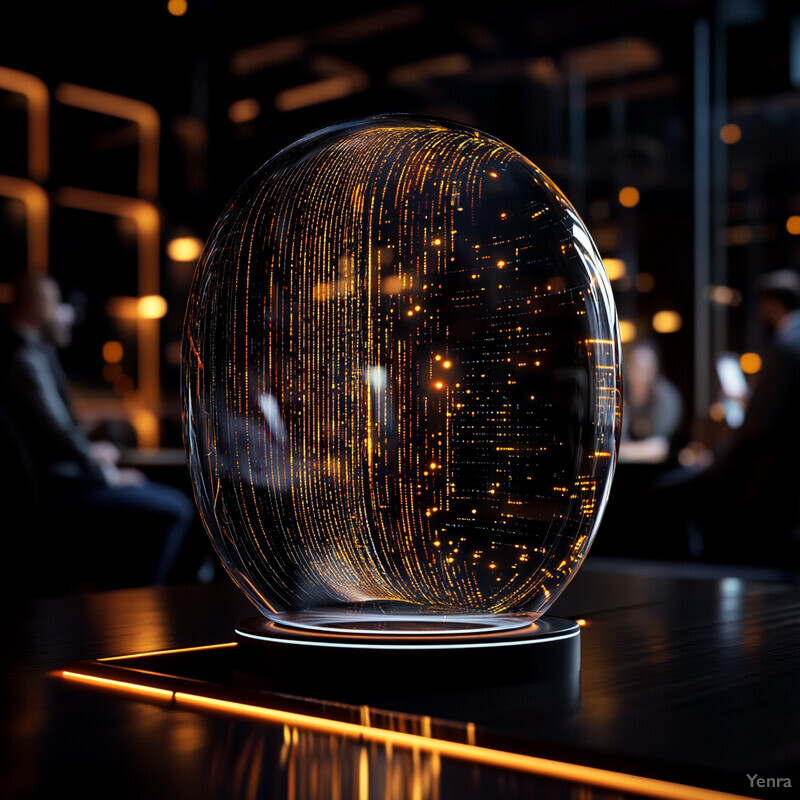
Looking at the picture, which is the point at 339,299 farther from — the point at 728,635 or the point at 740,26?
the point at 740,26

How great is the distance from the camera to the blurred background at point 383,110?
5539mm

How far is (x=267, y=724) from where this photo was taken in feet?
1.27

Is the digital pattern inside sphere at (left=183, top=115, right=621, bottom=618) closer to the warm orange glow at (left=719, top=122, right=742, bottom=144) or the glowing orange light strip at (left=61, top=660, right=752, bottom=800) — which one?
the glowing orange light strip at (left=61, top=660, right=752, bottom=800)

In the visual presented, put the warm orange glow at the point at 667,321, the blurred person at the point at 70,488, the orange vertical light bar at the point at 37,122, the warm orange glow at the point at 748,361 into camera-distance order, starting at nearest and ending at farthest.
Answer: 1. the blurred person at the point at 70,488
2. the orange vertical light bar at the point at 37,122
3. the warm orange glow at the point at 748,361
4. the warm orange glow at the point at 667,321

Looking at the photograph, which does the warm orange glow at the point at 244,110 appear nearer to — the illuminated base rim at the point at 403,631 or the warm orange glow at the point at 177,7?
the warm orange glow at the point at 177,7

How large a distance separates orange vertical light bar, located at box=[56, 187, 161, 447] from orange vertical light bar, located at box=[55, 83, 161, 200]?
0.40 ft

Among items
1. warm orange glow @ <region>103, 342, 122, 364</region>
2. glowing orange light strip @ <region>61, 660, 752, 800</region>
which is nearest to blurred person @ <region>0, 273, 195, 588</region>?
glowing orange light strip @ <region>61, 660, 752, 800</region>

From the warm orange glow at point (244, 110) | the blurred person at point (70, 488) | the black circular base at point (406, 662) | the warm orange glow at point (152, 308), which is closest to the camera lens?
the black circular base at point (406, 662)

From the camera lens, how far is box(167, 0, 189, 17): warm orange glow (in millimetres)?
5578

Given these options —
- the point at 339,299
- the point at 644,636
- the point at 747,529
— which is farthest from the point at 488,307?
the point at 747,529

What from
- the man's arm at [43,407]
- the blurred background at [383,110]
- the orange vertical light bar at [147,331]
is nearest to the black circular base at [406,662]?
the man's arm at [43,407]

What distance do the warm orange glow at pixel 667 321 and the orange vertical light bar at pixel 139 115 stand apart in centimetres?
299

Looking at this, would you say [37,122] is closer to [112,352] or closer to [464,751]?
[112,352]

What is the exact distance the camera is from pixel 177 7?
5.62 meters
